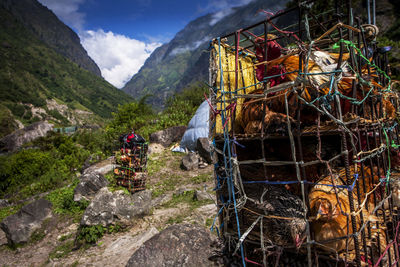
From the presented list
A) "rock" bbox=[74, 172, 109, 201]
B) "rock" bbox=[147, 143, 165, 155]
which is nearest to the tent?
"rock" bbox=[147, 143, 165, 155]

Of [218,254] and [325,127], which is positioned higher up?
[325,127]

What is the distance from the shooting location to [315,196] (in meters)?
2.17

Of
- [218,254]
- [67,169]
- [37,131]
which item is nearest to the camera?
[218,254]

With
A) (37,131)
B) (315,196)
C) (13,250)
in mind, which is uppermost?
(37,131)

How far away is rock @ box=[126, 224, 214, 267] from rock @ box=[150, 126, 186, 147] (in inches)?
534

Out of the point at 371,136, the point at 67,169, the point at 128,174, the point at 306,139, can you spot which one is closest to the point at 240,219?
the point at 306,139

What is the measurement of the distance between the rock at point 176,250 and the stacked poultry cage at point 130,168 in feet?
16.3

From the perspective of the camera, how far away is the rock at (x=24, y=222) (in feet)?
24.0

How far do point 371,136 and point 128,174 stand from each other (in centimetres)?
777

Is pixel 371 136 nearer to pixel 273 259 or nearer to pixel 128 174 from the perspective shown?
pixel 273 259

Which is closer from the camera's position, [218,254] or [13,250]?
[218,254]

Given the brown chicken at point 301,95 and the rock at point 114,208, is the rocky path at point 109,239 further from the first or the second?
the brown chicken at point 301,95

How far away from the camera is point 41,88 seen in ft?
310

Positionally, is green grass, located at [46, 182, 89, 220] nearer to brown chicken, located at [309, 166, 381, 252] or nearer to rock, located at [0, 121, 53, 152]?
brown chicken, located at [309, 166, 381, 252]
